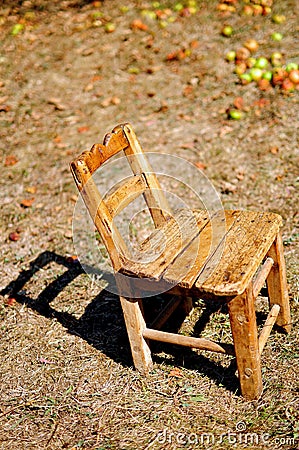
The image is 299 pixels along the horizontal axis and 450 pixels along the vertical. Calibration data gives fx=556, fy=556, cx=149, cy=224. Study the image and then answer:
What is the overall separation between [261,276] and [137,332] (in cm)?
69

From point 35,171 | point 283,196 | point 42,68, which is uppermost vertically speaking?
point 42,68

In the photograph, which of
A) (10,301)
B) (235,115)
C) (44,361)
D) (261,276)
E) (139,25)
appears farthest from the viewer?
(139,25)

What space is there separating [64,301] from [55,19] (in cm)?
491

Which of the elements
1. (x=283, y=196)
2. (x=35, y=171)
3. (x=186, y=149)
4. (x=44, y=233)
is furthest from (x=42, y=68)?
(x=283, y=196)

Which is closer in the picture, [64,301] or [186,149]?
[64,301]

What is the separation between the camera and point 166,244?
2.74 meters

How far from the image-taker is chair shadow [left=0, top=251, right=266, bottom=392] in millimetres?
3051

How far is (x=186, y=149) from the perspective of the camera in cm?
525

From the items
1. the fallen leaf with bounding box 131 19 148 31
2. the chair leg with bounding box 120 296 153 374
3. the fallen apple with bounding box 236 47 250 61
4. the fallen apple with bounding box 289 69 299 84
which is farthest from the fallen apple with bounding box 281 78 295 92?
the chair leg with bounding box 120 296 153 374

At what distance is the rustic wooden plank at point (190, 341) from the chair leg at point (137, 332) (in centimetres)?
5

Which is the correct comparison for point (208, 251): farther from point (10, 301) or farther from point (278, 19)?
point (278, 19)

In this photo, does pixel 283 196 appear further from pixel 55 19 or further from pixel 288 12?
pixel 55 19

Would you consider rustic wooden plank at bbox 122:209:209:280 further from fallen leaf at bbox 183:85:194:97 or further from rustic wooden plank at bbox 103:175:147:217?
fallen leaf at bbox 183:85:194:97

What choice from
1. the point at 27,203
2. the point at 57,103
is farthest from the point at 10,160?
the point at 57,103
